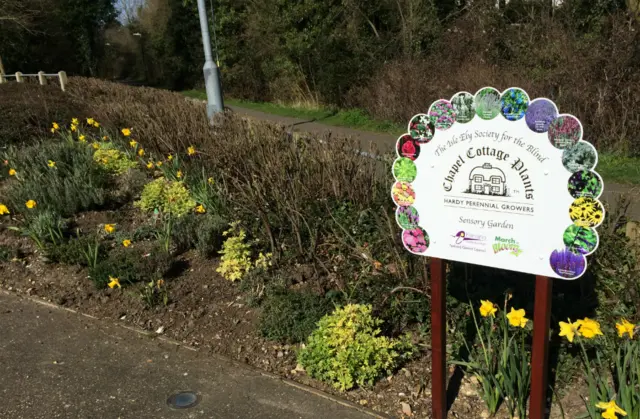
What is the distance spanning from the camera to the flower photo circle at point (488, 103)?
94.1 inches

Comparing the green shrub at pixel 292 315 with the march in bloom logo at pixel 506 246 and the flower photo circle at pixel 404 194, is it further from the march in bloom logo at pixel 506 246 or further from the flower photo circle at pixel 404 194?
the march in bloom logo at pixel 506 246

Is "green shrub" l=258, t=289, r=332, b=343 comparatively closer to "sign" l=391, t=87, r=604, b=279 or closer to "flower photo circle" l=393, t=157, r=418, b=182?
"sign" l=391, t=87, r=604, b=279

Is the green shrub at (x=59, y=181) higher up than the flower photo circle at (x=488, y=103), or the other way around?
the flower photo circle at (x=488, y=103)

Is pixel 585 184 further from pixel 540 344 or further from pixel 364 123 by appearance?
pixel 364 123

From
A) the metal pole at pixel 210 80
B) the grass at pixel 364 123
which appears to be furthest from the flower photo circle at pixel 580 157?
the metal pole at pixel 210 80

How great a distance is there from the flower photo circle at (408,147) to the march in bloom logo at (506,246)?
22.1 inches

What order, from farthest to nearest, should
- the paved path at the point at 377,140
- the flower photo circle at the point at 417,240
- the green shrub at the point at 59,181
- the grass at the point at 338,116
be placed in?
the grass at the point at 338,116
the green shrub at the point at 59,181
the paved path at the point at 377,140
the flower photo circle at the point at 417,240

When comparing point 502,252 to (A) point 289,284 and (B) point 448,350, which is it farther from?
(A) point 289,284

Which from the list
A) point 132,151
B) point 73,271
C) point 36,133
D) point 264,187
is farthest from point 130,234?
point 36,133

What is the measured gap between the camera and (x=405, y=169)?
2734mm

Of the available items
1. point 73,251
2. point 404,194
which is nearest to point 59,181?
point 73,251

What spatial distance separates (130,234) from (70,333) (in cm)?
148

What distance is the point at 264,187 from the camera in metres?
4.83

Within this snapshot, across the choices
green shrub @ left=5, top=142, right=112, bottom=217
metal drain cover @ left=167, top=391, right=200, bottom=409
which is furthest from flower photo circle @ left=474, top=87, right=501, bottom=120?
green shrub @ left=5, top=142, right=112, bottom=217
